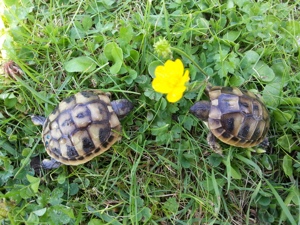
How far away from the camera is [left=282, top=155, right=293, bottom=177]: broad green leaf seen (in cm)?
315

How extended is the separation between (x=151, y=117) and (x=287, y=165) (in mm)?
1138

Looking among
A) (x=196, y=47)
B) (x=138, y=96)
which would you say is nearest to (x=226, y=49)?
(x=196, y=47)

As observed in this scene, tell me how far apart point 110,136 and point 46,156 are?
614 mm

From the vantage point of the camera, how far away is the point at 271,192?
124 inches

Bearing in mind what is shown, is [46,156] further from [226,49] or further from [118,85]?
[226,49]

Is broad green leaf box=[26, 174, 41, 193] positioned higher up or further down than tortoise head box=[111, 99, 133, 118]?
further down

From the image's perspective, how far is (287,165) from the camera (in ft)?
10.4

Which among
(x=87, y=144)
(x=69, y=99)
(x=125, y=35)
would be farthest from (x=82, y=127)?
(x=125, y=35)

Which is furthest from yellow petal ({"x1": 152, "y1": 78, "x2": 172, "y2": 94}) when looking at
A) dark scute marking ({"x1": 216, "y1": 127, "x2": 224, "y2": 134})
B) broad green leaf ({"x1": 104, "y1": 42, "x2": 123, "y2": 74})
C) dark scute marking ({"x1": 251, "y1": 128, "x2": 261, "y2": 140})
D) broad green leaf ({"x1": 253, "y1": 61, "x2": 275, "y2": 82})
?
broad green leaf ({"x1": 253, "y1": 61, "x2": 275, "y2": 82})

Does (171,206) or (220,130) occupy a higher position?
(220,130)

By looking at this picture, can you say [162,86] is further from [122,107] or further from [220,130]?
[220,130]

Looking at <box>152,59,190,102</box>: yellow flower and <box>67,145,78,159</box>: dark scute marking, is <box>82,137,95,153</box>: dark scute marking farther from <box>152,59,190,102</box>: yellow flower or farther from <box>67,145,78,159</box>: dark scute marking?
<box>152,59,190,102</box>: yellow flower

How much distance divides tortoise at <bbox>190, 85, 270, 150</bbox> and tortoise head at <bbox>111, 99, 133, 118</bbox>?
486 millimetres

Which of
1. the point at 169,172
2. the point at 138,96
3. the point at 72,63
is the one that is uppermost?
the point at 72,63
